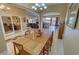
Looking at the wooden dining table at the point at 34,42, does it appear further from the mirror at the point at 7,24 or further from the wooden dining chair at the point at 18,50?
the mirror at the point at 7,24

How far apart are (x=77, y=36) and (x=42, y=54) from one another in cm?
47

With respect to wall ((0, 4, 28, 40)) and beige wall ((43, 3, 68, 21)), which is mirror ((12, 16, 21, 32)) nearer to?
wall ((0, 4, 28, 40))

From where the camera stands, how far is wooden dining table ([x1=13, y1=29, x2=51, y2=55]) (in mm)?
1065

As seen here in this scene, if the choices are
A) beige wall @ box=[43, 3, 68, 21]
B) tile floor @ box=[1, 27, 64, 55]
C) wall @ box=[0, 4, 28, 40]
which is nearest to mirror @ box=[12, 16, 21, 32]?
wall @ box=[0, 4, 28, 40]

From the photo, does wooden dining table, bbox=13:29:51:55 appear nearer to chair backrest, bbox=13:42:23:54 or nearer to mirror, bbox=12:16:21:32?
chair backrest, bbox=13:42:23:54

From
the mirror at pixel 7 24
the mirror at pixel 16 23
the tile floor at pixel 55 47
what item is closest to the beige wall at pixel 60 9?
the tile floor at pixel 55 47

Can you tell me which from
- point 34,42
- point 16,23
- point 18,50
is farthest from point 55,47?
point 16,23

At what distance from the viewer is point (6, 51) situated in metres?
1.01

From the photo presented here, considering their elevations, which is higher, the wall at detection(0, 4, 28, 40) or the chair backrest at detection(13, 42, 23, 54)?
the wall at detection(0, 4, 28, 40)

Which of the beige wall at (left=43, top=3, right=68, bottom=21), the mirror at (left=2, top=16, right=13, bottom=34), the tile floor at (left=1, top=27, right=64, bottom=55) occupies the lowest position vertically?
the tile floor at (left=1, top=27, right=64, bottom=55)

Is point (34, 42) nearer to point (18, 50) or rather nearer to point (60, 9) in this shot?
point (18, 50)

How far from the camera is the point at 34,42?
111 cm

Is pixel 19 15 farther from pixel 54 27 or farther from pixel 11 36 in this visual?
pixel 54 27
